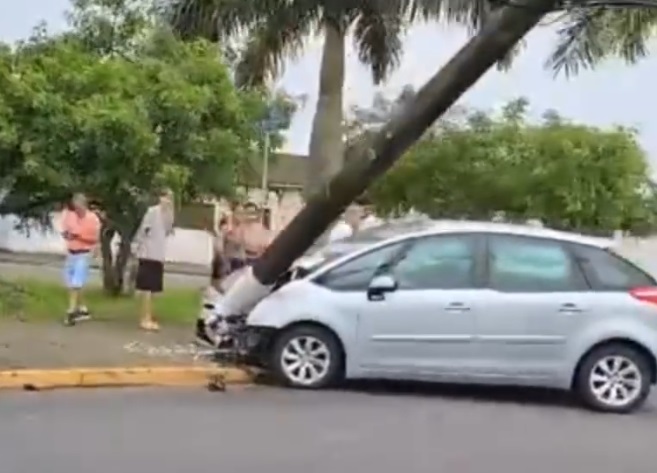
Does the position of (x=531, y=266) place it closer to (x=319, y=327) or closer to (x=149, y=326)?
(x=319, y=327)

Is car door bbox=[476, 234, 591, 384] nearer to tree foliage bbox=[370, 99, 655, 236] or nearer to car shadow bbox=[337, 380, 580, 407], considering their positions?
car shadow bbox=[337, 380, 580, 407]

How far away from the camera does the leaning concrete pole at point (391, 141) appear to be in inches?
520

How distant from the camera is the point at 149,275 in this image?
15.7 m

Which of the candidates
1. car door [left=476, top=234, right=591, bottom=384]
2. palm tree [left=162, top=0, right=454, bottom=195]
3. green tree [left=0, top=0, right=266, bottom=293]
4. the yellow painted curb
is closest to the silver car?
car door [left=476, top=234, right=591, bottom=384]

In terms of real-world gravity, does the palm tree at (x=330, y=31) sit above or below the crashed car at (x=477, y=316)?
above

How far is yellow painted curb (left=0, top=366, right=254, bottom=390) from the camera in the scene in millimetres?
11977

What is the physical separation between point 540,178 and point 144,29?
16.5m

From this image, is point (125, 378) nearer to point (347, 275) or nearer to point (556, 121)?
point (347, 275)

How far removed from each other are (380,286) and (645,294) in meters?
2.42

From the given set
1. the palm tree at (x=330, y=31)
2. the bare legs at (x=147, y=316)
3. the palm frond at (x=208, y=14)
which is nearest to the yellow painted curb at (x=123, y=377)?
the bare legs at (x=147, y=316)

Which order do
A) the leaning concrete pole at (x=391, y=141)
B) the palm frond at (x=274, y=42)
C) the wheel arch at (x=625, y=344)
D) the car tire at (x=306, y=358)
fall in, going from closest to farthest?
the wheel arch at (x=625, y=344) < the car tire at (x=306, y=358) < the leaning concrete pole at (x=391, y=141) < the palm frond at (x=274, y=42)

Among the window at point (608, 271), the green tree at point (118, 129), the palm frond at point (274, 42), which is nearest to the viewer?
the window at point (608, 271)

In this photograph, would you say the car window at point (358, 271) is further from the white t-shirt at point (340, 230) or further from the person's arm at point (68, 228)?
the white t-shirt at point (340, 230)

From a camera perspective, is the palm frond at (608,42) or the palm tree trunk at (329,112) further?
the palm tree trunk at (329,112)
